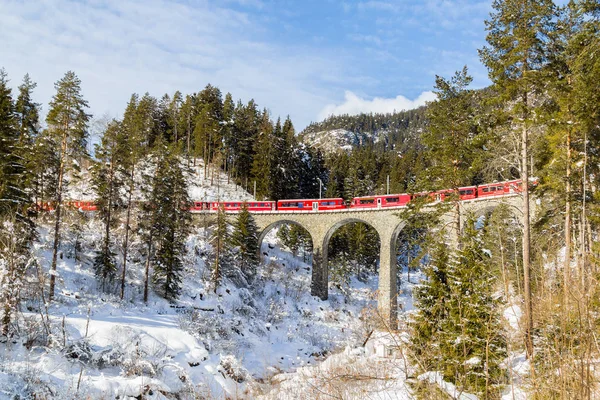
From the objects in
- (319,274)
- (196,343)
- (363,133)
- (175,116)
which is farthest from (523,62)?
(363,133)

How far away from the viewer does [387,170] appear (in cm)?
6178

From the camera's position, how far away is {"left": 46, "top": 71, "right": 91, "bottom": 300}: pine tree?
17.0 m

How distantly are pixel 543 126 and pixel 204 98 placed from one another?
53.1 m

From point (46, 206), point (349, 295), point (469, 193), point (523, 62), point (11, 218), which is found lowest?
point (349, 295)

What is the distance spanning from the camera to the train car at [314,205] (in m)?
32.9

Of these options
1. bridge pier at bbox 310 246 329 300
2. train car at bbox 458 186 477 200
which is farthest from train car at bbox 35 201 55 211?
train car at bbox 458 186 477 200

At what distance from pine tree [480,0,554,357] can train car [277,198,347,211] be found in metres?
20.5

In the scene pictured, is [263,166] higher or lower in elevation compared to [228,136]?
lower

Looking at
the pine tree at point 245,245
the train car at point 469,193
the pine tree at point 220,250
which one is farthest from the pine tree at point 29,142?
the train car at point 469,193

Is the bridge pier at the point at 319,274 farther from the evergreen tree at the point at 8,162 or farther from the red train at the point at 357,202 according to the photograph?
the evergreen tree at the point at 8,162

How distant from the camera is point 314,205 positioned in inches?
1332

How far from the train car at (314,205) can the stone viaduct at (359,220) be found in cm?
38

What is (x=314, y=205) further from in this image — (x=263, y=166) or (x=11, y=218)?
(x=11, y=218)

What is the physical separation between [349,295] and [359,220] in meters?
9.50
